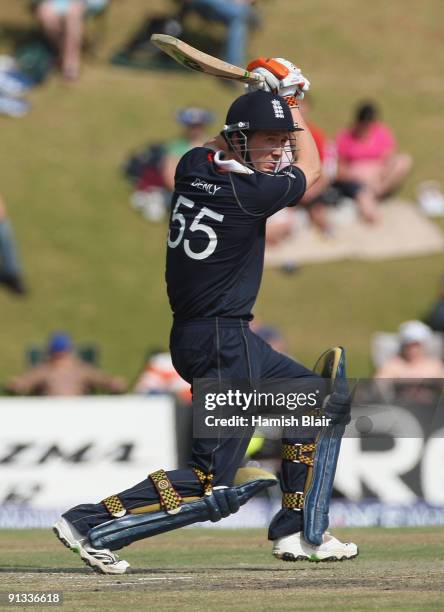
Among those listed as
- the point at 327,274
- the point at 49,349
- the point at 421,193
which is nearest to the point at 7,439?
the point at 49,349

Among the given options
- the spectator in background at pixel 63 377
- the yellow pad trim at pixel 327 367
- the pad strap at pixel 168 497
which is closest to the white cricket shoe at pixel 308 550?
the yellow pad trim at pixel 327 367

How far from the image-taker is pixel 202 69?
7.03 m

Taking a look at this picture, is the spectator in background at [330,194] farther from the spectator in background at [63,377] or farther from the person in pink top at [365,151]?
the spectator in background at [63,377]

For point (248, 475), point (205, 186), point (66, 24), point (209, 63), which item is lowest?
point (248, 475)

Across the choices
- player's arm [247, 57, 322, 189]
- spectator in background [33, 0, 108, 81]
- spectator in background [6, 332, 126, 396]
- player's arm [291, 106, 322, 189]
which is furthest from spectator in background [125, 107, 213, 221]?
player's arm [291, 106, 322, 189]

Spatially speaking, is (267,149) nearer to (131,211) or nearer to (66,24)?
(131,211)

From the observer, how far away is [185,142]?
16.6 m

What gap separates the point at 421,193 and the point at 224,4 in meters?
3.97

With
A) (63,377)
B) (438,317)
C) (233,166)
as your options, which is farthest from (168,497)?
(438,317)

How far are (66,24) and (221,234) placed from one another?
12754 mm

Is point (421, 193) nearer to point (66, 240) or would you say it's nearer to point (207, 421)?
point (66, 240)

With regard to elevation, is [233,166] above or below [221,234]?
above

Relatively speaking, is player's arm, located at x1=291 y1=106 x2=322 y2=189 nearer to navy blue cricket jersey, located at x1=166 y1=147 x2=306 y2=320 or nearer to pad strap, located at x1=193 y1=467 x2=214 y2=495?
navy blue cricket jersey, located at x1=166 y1=147 x2=306 y2=320

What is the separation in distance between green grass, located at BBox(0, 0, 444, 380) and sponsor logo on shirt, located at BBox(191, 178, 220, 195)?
8.66m
